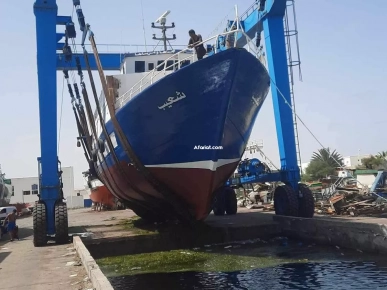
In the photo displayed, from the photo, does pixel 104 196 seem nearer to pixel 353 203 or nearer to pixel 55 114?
pixel 353 203

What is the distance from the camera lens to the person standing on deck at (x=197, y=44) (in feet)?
36.3

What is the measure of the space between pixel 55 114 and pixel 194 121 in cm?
430

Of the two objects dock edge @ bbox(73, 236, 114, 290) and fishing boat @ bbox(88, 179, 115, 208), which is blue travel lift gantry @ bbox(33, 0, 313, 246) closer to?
dock edge @ bbox(73, 236, 114, 290)

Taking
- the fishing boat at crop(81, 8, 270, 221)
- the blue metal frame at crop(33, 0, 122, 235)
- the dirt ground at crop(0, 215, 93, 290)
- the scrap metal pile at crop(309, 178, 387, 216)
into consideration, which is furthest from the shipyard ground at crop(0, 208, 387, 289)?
the scrap metal pile at crop(309, 178, 387, 216)

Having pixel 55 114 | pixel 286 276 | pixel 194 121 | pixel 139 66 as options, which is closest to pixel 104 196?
pixel 139 66

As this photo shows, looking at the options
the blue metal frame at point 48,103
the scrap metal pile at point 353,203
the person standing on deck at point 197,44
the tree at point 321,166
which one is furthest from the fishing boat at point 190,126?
the tree at point 321,166

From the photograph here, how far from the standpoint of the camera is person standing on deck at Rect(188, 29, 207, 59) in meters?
11.1

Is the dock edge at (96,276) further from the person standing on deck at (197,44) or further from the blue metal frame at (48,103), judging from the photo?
the person standing on deck at (197,44)

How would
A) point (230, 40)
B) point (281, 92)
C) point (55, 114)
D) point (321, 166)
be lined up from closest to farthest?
point (230, 40), point (55, 114), point (281, 92), point (321, 166)

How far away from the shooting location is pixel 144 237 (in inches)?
492

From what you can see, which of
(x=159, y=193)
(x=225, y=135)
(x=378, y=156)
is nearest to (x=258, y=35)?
(x=225, y=135)

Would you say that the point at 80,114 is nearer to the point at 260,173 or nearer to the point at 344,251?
the point at 260,173

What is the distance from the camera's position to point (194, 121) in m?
10.6

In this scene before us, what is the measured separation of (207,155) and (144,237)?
343 centimetres
